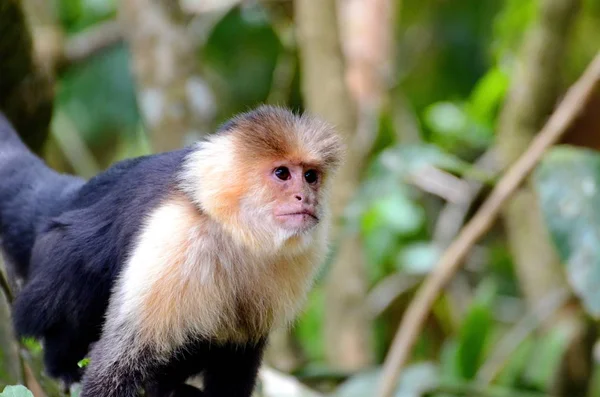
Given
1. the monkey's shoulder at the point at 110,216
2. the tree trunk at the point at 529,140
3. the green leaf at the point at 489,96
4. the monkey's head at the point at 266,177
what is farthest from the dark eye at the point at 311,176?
the green leaf at the point at 489,96

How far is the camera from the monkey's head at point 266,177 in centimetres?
220

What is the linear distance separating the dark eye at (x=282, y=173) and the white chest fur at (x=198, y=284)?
0.20 meters

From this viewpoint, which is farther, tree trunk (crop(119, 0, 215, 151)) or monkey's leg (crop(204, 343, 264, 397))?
tree trunk (crop(119, 0, 215, 151))

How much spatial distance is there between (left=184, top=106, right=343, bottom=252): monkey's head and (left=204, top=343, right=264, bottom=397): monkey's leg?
1.10ft

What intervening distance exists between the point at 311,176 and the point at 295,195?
0.10 m

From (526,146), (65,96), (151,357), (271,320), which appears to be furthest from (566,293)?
(65,96)

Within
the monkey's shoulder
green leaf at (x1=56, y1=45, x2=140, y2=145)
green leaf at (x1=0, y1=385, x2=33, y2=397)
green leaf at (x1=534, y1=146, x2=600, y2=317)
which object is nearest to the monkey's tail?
the monkey's shoulder

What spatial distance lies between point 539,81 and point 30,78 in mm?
1965

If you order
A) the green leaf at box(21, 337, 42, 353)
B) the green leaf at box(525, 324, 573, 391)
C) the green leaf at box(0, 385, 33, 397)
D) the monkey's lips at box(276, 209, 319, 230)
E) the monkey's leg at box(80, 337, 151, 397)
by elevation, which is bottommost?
the green leaf at box(525, 324, 573, 391)

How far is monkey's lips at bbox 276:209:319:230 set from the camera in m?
2.19

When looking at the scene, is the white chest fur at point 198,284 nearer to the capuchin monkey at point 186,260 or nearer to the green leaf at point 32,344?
the capuchin monkey at point 186,260

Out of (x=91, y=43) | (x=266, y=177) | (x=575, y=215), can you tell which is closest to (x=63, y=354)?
(x=266, y=177)

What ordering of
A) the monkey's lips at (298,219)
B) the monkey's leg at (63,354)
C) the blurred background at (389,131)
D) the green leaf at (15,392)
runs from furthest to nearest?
the blurred background at (389,131), the monkey's leg at (63,354), the monkey's lips at (298,219), the green leaf at (15,392)

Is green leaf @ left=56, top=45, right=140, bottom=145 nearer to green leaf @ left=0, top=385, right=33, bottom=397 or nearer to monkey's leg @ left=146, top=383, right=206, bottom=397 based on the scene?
monkey's leg @ left=146, top=383, right=206, bottom=397
